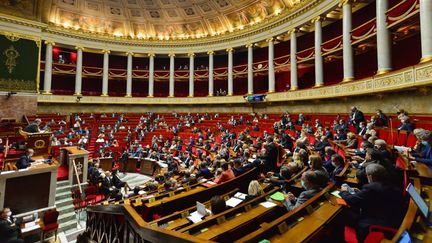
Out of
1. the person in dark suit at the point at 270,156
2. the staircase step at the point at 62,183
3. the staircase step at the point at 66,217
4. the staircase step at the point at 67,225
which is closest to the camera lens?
the person in dark suit at the point at 270,156

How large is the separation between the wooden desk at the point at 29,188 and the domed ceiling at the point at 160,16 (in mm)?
15621

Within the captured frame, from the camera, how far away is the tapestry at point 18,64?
45.7 feet

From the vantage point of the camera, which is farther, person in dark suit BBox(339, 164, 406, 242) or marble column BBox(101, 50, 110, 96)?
A: marble column BBox(101, 50, 110, 96)

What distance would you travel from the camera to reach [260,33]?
18.0 metres

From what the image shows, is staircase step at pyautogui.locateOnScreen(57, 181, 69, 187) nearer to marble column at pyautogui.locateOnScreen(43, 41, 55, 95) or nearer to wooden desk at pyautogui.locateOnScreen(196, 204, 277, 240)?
wooden desk at pyautogui.locateOnScreen(196, 204, 277, 240)

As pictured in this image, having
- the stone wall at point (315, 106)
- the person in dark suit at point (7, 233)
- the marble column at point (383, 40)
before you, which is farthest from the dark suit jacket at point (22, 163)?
the marble column at point (383, 40)

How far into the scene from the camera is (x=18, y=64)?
1432 cm

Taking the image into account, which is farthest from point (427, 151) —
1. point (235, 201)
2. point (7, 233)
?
point (7, 233)

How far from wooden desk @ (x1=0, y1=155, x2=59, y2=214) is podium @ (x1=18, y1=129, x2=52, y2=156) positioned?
2.24 metres

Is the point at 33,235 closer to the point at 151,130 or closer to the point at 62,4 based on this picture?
the point at 151,130

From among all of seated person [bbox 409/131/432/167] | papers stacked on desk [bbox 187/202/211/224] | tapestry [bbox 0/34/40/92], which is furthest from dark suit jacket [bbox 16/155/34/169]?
tapestry [bbox 0/34/40/92]

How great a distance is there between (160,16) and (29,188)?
65.7 feet

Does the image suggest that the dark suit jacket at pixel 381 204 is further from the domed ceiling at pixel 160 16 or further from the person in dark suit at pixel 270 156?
the domed ceiling at pixel 160 16

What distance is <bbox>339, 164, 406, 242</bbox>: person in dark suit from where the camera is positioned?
6.66ft
